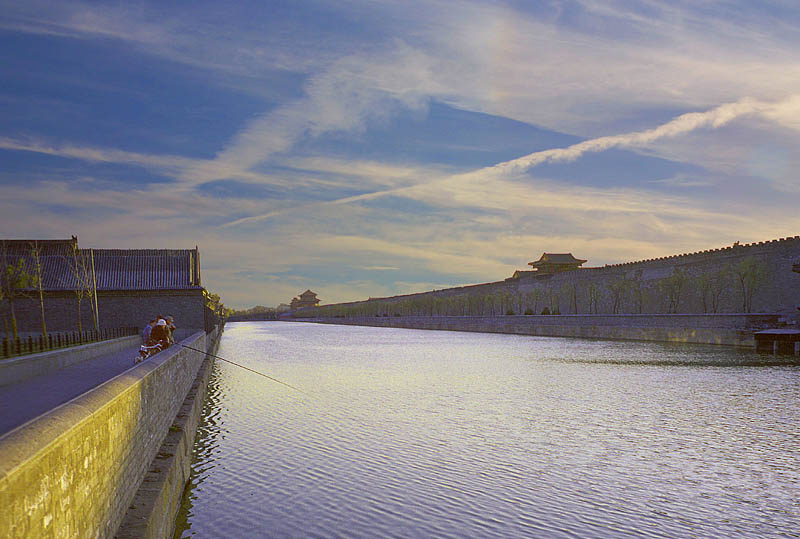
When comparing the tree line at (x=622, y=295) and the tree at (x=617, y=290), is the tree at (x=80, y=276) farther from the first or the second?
the tree at (x=617, y=290)

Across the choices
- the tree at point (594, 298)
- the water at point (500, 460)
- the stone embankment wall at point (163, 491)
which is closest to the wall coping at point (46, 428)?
the stone embankment wall at point (163, 491)

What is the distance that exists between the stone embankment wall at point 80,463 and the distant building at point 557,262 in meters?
114

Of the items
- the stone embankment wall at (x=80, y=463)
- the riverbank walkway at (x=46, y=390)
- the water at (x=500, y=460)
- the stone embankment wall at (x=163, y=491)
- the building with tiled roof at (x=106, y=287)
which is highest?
the building with tiled roof at (x=106, y=287)

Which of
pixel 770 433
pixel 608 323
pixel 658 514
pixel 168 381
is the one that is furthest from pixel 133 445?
pixel 608 323

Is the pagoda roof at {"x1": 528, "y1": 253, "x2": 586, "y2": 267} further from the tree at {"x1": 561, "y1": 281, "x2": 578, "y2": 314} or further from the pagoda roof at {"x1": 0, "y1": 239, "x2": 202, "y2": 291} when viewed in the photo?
the pagoda roof at {"x1": 0, "y1": 239, "x2": 202, "y2": 291}

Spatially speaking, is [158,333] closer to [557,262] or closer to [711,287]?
[711,287]

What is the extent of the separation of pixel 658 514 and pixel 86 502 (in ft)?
23.6

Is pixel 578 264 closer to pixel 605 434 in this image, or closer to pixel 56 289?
pixel 56 289

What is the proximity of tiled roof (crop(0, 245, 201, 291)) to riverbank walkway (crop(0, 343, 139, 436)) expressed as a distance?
2624 centimetres

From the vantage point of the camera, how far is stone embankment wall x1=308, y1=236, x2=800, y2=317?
5269cm

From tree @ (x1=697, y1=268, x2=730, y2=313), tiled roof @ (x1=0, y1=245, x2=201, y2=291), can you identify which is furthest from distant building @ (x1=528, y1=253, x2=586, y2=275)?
tiled roof @ (x1=0, y1=245, x2=201, y2=291)

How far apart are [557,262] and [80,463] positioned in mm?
117033

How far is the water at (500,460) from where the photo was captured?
336 inches

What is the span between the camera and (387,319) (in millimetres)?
113062
